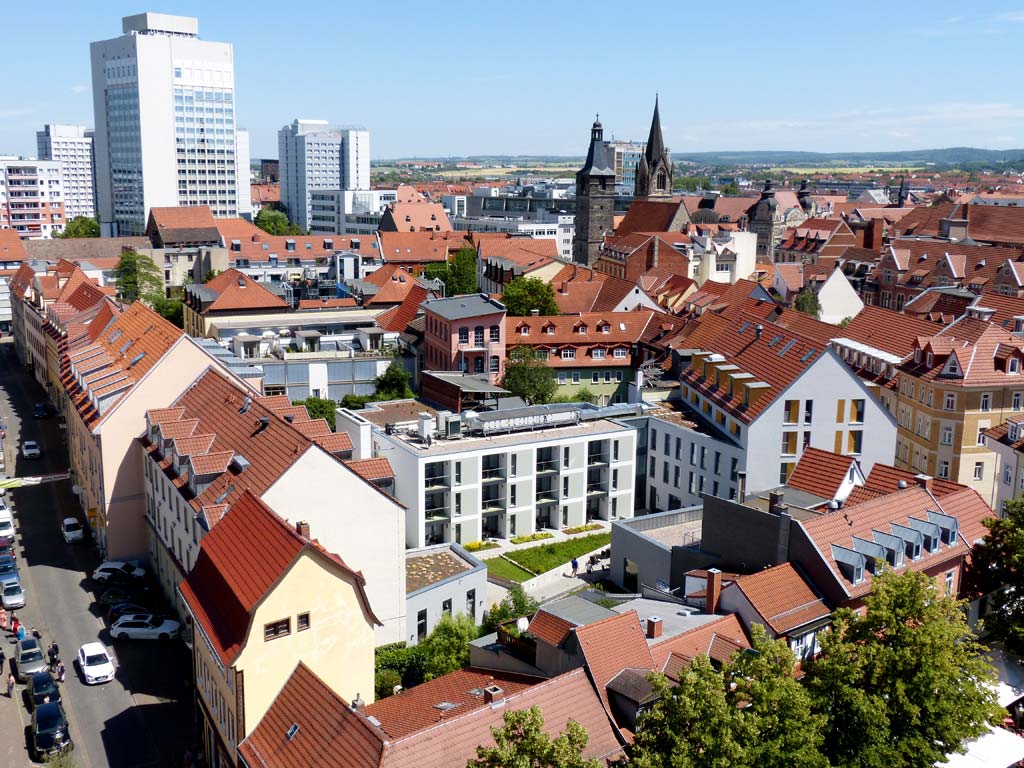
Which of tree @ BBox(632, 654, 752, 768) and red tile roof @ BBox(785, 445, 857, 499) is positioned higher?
red tile roof @ BBox(785, 445, 857, 499)

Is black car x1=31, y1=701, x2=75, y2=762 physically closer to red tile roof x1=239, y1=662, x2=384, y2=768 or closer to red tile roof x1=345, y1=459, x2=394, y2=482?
red tile roof x1=239, y1=662, x2=384, y2=768

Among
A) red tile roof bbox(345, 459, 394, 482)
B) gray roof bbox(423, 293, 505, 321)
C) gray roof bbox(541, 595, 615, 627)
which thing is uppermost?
gray roof bbox(423, 293, 505, 321)

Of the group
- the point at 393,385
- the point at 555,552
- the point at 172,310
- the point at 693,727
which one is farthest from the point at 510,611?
the point at 172,310

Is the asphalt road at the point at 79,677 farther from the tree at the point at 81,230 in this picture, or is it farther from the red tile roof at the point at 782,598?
the tree at the point at 81,230

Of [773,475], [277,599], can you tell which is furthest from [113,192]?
[277,599]

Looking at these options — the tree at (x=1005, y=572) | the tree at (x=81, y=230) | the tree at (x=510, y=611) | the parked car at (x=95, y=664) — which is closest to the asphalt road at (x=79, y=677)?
the parked car at (x=95, y=664)

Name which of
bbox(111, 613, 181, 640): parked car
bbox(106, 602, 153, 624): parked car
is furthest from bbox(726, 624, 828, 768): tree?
bbox(106, 602, 153, 624): parked car
